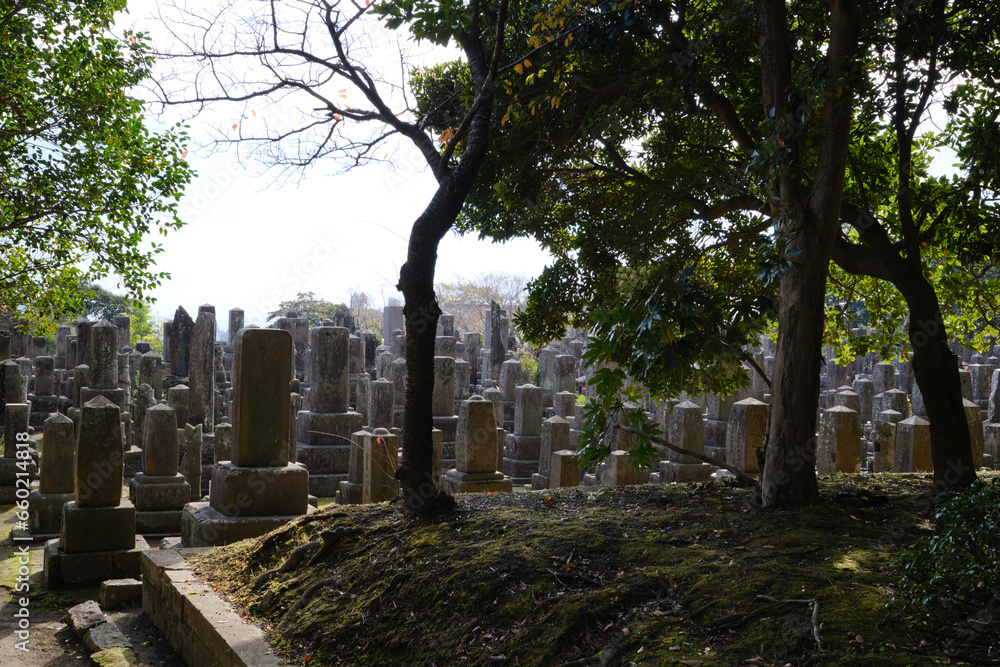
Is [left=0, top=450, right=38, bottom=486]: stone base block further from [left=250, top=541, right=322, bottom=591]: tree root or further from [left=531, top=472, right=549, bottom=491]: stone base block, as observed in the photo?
[left=250, top=541, right=322, bottom=591]: tree root

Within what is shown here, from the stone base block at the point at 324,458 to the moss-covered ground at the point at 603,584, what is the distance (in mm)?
6241

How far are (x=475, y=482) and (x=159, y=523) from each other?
411 cm

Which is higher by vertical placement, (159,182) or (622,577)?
(159,182)

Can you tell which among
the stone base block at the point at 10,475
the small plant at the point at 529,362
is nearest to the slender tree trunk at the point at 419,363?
the stone base block at the point at 10,475

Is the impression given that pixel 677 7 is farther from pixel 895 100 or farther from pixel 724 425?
pixel 724 425

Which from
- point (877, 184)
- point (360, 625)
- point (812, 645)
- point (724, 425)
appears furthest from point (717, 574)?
point (724, 425)

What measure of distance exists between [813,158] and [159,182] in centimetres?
862

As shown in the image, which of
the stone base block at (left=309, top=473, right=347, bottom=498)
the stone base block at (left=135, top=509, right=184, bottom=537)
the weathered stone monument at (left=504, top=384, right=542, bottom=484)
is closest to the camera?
the stone base block at (left=135, top=509, right=184, bottom=537)

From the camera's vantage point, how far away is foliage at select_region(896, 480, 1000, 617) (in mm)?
2482

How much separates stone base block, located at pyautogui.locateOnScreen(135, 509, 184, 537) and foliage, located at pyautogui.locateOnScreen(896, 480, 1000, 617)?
8663 mm

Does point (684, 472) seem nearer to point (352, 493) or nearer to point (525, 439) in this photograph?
point (525, 439)

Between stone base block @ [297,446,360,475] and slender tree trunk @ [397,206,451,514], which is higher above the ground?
slender tree trunk @ [397,206,451,514]

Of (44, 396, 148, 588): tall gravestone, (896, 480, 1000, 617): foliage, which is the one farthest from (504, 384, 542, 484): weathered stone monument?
(896, 480, 1000, 617): foliage

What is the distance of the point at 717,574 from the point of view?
142 inches
